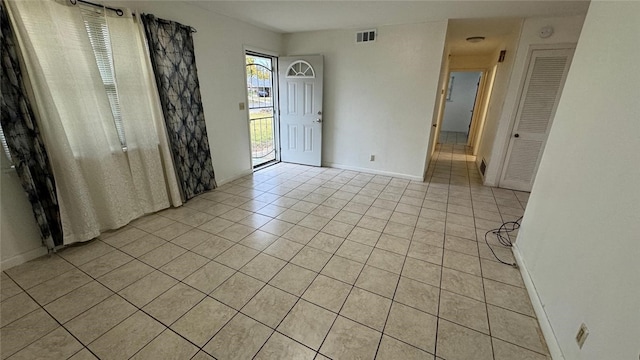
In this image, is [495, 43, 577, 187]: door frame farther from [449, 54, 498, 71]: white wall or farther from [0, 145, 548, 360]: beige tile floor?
[449, 54, 498, 71]: white wall

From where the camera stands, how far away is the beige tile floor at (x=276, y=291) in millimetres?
1488

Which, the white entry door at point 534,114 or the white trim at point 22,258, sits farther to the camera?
the white entry door at point 534,114

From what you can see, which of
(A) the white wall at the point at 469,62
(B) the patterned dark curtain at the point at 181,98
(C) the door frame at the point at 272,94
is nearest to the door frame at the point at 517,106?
(A) the white wall at the point at 469,62

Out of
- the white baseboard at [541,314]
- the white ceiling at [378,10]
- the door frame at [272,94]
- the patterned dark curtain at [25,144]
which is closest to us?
the white baseboard at [541,314]

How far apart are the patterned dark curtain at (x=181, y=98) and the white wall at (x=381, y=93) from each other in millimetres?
2214

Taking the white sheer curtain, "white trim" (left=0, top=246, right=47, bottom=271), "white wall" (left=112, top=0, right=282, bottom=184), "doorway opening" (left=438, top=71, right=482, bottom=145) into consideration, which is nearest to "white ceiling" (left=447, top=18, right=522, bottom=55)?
"white wall" (left=112, top=0, right=282, bottom=184)

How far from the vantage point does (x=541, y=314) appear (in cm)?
165

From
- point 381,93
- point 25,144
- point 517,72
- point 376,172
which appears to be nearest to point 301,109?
point 381,93

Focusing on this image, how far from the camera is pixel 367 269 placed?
2146 millimetres

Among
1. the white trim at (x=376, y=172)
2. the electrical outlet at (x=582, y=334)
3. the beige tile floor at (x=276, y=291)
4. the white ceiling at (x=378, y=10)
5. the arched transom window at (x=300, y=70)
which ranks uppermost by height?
the white ceiling at (x=378, y=10)

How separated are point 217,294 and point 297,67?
402 cm

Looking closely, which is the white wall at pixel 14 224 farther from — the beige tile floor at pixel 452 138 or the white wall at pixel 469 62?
the beige tile floor at pixel 452 138

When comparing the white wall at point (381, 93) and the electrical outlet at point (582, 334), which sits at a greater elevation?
the white wall at point (381, 93)

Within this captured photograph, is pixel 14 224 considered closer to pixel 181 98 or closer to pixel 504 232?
pixel 181 98
